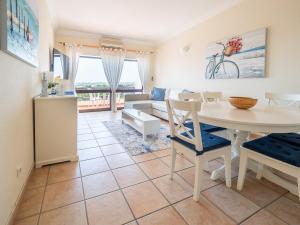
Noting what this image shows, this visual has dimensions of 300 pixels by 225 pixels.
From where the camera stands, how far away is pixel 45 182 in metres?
1.74

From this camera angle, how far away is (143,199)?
1522 mm

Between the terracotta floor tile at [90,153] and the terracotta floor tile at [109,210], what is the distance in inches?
34.8

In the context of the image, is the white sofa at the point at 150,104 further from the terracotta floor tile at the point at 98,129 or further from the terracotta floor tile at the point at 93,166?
the terracotta floor tile at the point at 93,166

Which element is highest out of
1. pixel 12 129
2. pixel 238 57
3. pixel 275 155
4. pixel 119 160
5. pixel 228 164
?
pixel 238 57

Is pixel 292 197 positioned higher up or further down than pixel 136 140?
further down

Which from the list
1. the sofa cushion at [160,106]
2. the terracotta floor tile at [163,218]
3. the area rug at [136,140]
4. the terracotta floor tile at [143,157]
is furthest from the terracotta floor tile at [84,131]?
the terracotta floor tile at [163,218]

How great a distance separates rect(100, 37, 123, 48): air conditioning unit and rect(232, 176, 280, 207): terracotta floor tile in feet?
16.5

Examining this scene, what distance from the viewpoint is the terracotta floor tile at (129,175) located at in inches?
69.7

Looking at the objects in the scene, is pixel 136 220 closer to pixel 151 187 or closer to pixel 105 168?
pixel 151 187

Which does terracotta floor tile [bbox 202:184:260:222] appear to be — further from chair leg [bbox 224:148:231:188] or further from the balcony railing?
the balcony railing

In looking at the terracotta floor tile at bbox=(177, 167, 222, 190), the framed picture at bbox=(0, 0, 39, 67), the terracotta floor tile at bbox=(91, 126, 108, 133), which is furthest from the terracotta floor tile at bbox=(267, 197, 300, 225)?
the terracotta floor tile at bbox=(91, 126, 108, 133)

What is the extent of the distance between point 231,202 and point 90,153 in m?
1.86

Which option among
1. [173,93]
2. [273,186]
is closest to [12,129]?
[273,186]

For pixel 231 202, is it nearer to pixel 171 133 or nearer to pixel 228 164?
pixel 228 164
